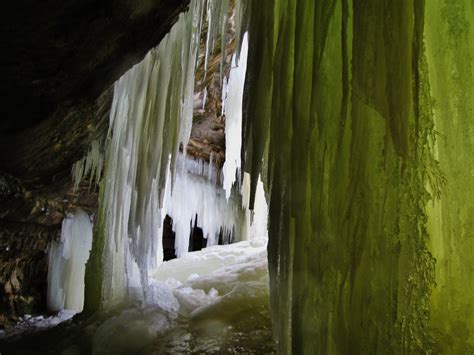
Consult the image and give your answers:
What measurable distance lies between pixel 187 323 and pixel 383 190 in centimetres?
214

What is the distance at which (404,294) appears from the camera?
1.52m

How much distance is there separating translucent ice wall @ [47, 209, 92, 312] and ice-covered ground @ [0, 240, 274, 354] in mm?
2456

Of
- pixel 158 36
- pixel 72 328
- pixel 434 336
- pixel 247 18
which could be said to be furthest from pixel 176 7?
pixel 72 328

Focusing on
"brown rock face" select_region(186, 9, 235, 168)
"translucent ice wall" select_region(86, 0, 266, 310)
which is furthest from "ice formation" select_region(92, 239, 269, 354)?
"brown rock face" select_region(186, 9, 235, 168)

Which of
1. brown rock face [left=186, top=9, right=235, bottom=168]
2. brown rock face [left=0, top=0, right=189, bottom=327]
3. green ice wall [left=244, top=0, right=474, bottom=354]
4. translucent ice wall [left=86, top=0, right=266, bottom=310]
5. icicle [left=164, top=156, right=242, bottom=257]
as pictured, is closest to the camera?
green ice wall [left=244, top=0, right=474, bottom=354]

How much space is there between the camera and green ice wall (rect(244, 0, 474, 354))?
154 cm

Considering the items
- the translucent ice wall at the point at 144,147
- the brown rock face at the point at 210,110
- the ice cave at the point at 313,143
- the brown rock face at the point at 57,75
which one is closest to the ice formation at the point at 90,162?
the brown rock face at the point at 57,75

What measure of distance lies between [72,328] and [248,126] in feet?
7.97

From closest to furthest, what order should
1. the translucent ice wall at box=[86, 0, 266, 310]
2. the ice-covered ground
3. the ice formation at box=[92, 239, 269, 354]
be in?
the ice-covered ground, the ice formation at box=[92, 239, 269, 354], the translucent ice wall at box=[86, 0, 266, 310]

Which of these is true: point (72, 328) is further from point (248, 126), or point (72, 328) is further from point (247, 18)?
point (247, 18)

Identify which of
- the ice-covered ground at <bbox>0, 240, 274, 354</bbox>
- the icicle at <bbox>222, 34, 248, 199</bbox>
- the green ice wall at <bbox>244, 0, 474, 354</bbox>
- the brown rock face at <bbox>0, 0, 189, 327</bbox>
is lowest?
the ice-covered ground at <bbox>0, 240, 274, 354</bbox>

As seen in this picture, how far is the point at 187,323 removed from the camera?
10.5ft

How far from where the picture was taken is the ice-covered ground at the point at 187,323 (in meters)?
2.69

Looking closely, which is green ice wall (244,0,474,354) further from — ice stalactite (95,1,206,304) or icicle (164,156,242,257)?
icicle (164,156,242,257)
